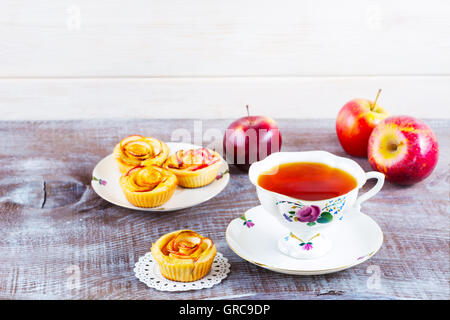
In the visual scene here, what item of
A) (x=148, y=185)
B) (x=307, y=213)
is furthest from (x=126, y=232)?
(x=307, y=213)

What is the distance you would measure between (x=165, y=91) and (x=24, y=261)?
1.38 m

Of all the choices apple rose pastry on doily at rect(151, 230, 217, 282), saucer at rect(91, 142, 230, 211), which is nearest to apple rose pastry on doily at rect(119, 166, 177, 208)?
saucer at rect(91, 142, 230, 211)

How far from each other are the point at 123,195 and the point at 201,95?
3.81 ft

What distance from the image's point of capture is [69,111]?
7.39 ft

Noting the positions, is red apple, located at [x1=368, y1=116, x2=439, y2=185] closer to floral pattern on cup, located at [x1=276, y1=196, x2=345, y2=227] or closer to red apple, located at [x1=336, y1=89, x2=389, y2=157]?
red apple, located at [x1=336, y1=89, x2=389, y2=157]

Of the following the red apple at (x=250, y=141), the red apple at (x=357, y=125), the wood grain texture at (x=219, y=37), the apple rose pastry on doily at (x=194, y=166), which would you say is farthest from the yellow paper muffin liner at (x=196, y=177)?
the wood grain texture at (x=219, y=37)

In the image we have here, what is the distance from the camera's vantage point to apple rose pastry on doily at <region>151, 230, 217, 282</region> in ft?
2.78

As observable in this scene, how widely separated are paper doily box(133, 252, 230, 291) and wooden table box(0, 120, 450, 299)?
0.01 metres

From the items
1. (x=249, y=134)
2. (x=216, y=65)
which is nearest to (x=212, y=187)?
(x=249, y=134)

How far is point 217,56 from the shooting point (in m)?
2.15

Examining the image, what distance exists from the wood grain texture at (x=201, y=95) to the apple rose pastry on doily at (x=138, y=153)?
0.99 metres

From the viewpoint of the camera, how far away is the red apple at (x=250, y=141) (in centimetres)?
130

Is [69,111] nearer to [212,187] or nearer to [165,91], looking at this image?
[165,91]

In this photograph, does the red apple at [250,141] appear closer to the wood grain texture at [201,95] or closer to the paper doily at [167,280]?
the paper doily at [167,280]
